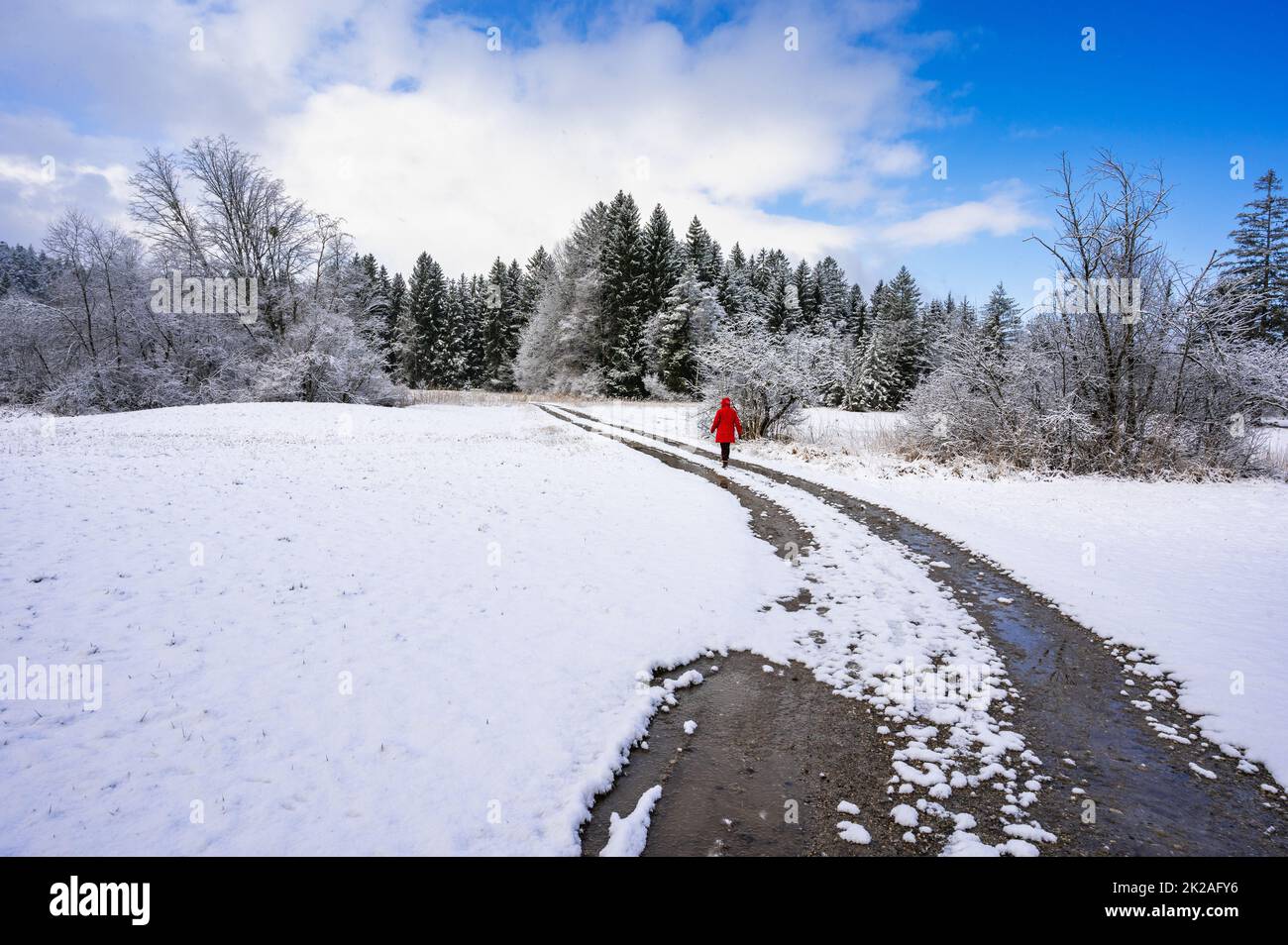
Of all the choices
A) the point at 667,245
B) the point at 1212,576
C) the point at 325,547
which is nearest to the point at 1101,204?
the point at 1212,576

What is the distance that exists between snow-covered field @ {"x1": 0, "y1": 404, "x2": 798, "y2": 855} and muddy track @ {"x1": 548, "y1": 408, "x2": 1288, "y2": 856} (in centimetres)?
102

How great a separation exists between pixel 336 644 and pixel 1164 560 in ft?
37.4

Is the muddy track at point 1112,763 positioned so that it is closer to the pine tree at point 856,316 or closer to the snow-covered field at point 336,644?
the snow-covered field at point 336,644

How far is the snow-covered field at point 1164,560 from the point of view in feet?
15.8

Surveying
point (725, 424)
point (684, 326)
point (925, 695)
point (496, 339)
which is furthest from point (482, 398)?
point (925, 695)

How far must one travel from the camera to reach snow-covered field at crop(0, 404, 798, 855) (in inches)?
132

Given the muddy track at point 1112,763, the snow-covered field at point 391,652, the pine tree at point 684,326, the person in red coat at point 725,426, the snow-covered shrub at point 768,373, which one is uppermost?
the pine tree at point 684,326

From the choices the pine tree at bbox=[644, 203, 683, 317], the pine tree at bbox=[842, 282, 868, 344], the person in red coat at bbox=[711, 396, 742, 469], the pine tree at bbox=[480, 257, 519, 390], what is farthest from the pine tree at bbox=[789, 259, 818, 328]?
the person in red coat at bbox=[711, 396, 742, 469]

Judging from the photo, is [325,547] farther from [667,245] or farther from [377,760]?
[667,245]

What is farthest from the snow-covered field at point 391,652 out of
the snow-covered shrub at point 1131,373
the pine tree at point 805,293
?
the pine tree at point 805,293

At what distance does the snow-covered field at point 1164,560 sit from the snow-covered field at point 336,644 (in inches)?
147
